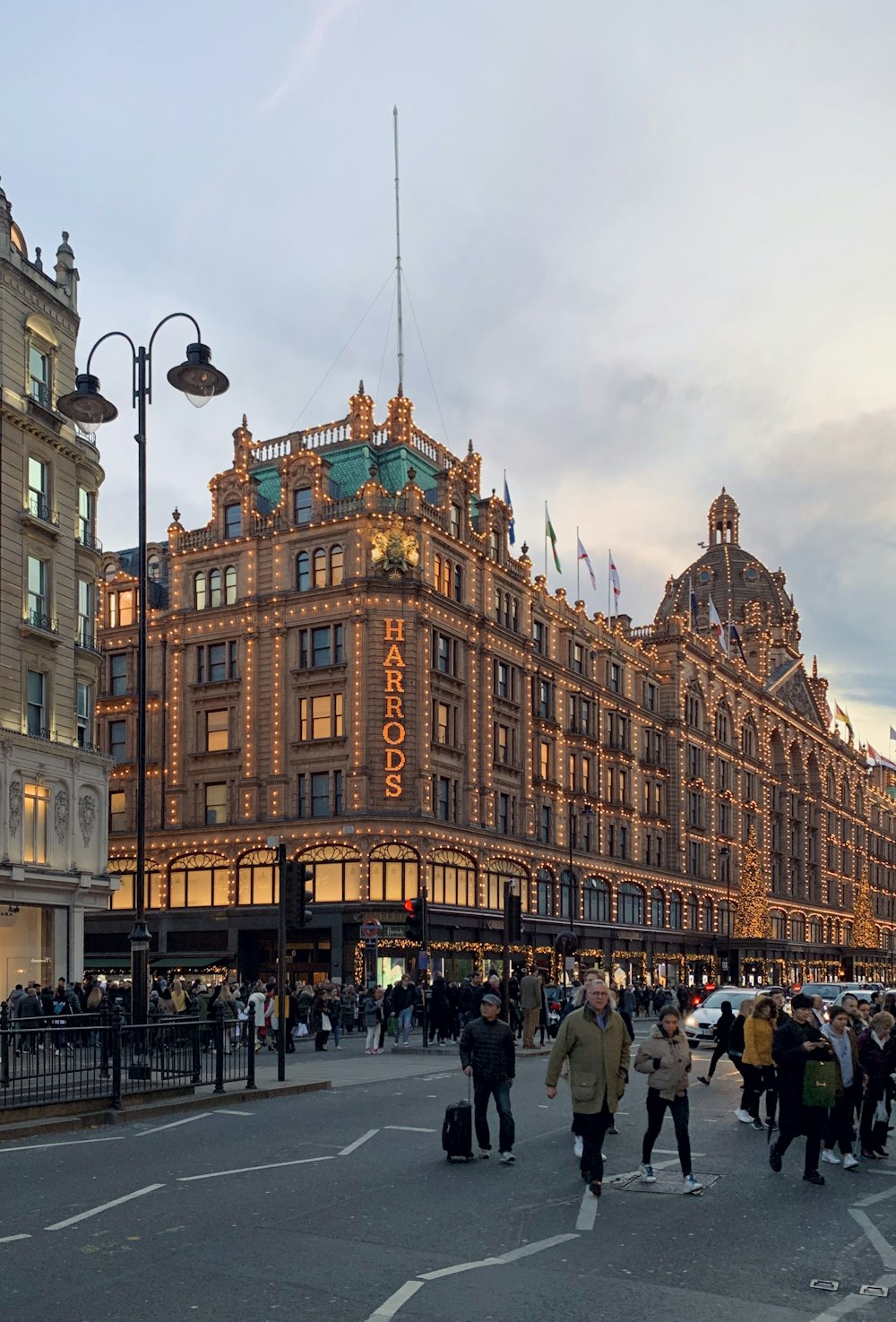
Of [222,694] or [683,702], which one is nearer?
[222,694]

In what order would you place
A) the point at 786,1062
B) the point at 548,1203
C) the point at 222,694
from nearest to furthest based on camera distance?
1. the point at 548,1203
2. the point at 786,1062
3. the point at 222,694

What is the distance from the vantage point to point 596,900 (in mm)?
71438

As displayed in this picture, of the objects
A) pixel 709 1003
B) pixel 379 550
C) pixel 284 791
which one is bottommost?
pixel 709 1003

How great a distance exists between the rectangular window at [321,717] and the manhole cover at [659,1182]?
42.4 metres

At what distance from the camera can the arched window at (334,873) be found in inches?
2142

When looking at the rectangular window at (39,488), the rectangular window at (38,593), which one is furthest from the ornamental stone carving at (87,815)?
the rectangular window at (39,488)

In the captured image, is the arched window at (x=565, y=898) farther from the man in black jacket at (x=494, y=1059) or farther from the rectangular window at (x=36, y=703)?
the man in black jacket at (x=494, y=1059)

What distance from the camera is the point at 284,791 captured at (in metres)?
57.0

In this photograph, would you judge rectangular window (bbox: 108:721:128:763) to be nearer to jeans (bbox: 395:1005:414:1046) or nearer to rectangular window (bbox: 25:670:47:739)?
rectangular window (bbox: 25:670:47:739)

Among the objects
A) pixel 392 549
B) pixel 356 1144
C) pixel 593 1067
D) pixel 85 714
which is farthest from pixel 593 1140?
pixel 392 549

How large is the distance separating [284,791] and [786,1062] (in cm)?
4431

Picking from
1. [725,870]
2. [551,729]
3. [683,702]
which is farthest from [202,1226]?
[725,870]

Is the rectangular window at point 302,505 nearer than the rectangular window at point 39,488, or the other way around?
the rectangular window at point 39,488

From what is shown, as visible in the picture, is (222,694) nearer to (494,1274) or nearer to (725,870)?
(725,870)
